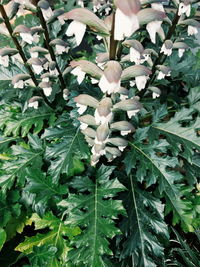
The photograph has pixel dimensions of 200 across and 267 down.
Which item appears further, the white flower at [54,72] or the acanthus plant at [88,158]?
the white flower at [54,72]

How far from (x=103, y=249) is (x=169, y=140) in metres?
0.58

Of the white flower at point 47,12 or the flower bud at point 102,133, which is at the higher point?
the white flower at point 47,12

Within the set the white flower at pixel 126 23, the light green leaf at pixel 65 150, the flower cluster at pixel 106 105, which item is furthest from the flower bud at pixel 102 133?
the white flower at pixel 126 23

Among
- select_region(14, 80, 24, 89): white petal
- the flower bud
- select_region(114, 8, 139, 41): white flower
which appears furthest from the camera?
select_region(14, 80, 24, 89): white petal

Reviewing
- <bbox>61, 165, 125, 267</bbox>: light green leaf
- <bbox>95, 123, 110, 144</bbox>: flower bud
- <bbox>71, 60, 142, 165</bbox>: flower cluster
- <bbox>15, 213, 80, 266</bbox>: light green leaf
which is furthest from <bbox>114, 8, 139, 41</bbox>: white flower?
<bbox>15, 213, 80, 266</bbox>: light green leaf

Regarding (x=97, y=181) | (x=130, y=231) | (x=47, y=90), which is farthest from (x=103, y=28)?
(x=130, y=231)

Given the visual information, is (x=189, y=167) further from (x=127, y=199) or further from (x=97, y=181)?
(x=97, y=181)

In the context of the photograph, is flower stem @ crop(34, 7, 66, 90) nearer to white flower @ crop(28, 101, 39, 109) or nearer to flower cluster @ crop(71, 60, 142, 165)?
white flower @ crop(28, 101, 39, 109)

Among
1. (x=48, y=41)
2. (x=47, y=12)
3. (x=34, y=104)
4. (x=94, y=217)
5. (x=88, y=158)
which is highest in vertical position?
(x=47, y=12)

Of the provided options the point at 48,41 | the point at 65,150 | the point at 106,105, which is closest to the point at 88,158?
the point at 65,150

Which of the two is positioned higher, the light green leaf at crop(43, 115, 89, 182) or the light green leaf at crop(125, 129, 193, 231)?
the light green leaf at crop(43, 115, 89, 182)

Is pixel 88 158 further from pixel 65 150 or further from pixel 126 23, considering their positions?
pixel 126 23

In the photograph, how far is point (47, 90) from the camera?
4.89 ft

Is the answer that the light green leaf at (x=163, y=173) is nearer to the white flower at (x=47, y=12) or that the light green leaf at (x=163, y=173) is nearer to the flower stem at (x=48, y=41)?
the flower stem at (x=48, y=41)
